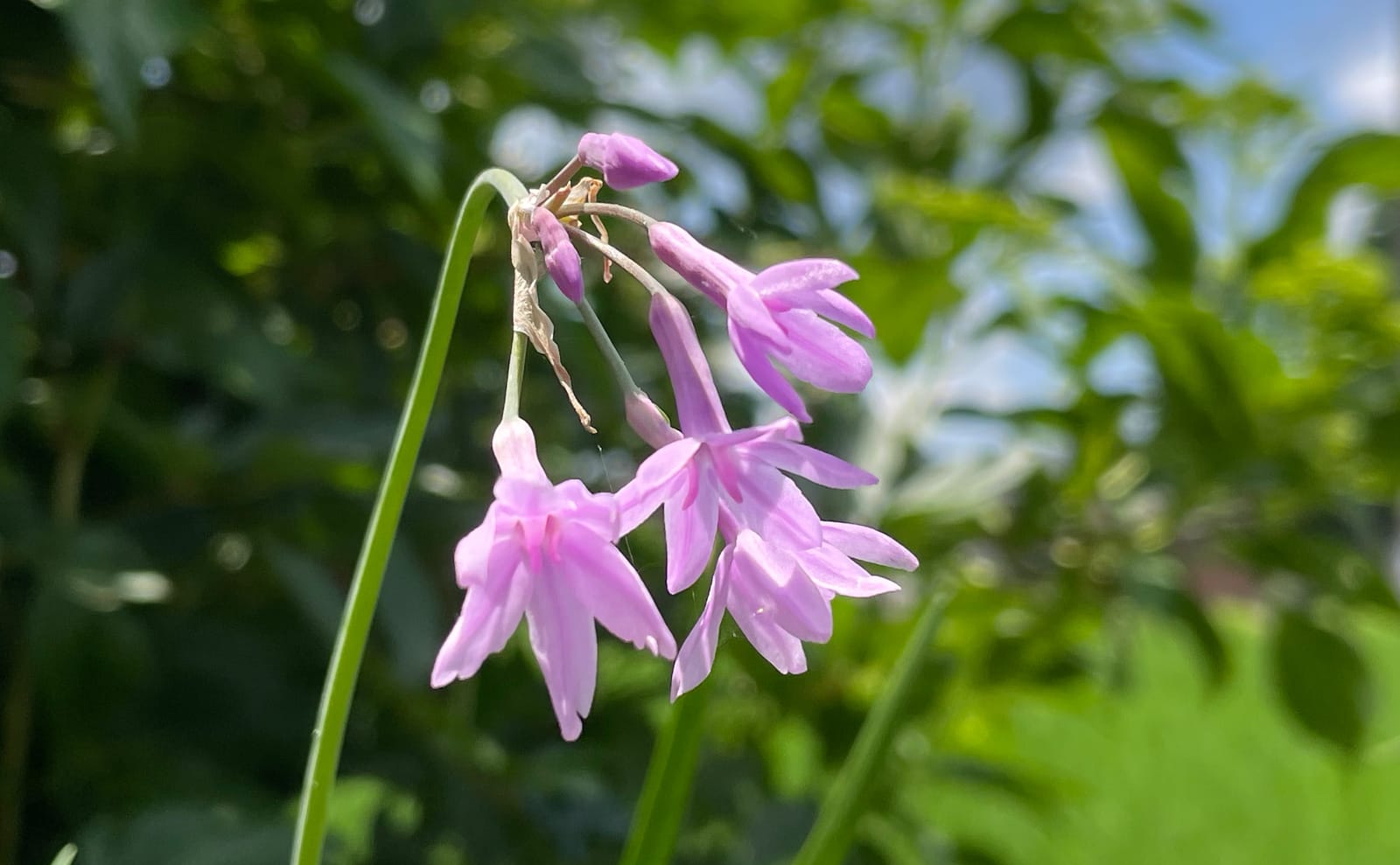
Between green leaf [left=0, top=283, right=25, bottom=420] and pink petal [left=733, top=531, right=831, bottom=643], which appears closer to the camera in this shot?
pink petal [left=733, top=531, right=831, bottom=643]

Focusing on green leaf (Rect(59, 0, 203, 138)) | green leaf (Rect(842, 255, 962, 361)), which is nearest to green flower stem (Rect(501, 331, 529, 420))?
green leaf (Rect(59, 0, 203, 138))

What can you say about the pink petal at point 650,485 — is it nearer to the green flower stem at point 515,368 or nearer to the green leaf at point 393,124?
the green flower stem at point 515,368

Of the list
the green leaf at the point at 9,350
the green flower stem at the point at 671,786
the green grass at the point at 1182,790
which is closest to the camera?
the green flower stem at the point at 671,786

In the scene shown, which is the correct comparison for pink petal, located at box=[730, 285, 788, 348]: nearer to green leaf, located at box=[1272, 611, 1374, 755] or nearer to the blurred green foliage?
the blurred green foliage

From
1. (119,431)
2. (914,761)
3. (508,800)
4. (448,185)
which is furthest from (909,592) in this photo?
(119,431)

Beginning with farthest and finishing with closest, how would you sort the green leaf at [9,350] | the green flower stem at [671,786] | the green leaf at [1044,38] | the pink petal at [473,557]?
the green leaf at [1044,38] → the green leaf at [9,350] → the green flower stem at [671,786] → the pink petal at [473,557]

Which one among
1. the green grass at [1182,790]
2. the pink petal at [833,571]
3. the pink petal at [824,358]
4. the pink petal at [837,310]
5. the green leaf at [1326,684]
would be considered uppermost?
the pink petal at [837,310]

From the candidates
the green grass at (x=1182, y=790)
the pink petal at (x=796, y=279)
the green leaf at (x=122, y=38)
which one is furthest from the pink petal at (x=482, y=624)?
the green grass at (x=1182, y=790)

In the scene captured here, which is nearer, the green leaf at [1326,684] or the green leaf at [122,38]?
the green leaf at [122,38]
